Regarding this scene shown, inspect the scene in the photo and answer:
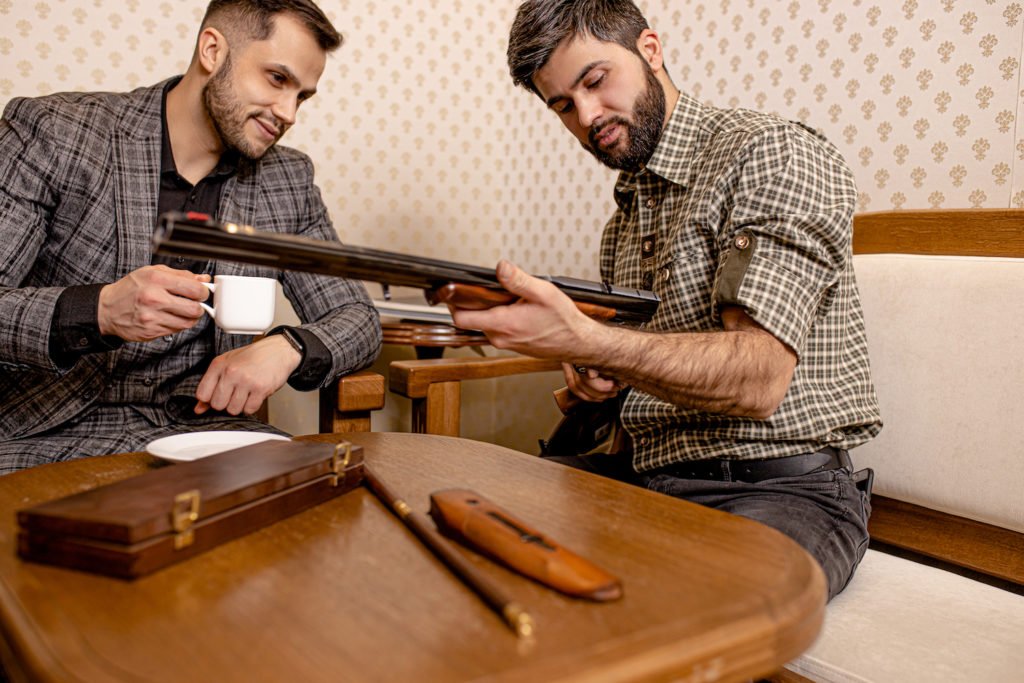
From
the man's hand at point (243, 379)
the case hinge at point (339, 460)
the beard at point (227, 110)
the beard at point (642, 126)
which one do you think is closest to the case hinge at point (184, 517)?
the case hinge at point (339, 460)

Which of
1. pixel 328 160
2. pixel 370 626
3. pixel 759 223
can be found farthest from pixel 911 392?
pixel 328 160

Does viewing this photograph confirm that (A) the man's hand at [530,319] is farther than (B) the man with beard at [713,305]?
No

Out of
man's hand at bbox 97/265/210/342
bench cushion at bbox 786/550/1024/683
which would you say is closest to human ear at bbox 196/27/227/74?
man's hand at bbox 97/265/210/342

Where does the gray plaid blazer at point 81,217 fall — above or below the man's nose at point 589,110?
below

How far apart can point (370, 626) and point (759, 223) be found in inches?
35.9

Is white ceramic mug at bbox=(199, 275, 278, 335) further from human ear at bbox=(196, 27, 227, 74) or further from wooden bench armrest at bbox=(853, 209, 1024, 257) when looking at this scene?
wooden bench armrest at bbox=(853, 209, 1024, 257)

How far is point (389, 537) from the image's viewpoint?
0.77m

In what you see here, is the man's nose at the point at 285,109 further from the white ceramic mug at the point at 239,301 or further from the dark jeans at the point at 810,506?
the dark jeans at the point at 810,506

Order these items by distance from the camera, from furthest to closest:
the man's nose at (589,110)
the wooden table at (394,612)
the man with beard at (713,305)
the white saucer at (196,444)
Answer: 1. the man's nose at (589,110)
2. the man with beard at (713,305)
3. the white saucer at (196,444)
4. the wooden table at (394,612)

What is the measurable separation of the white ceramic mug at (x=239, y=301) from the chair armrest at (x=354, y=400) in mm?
338

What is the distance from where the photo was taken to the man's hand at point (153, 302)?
119 cm

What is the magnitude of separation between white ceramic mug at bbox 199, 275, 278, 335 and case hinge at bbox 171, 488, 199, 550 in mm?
546

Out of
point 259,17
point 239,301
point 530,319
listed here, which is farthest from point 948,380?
point 259,17

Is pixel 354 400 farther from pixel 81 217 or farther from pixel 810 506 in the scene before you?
pixel 810 506
